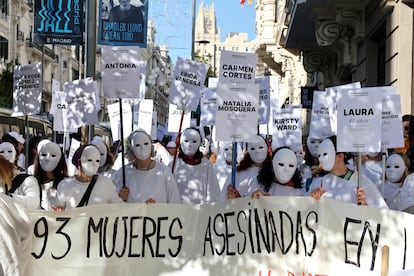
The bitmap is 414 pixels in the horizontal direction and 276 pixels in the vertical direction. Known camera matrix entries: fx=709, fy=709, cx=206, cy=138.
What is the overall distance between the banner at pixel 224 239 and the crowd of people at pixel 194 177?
217 mm

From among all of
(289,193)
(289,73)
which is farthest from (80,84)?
(289,73)

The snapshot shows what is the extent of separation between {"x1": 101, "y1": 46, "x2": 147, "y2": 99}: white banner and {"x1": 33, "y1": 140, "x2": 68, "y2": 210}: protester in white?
1524 millimetres

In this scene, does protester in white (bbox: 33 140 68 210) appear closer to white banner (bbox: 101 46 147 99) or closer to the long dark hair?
white banner (bbox: 101 46 147 99)

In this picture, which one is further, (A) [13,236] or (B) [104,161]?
(B) [104,161]

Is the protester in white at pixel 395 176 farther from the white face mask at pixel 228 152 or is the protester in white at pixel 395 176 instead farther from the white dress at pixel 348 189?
the white face mask at pixel 228 152

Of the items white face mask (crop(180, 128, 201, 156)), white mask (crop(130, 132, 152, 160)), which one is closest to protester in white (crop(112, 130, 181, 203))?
white mask (crop(130, 132, 152, 160))

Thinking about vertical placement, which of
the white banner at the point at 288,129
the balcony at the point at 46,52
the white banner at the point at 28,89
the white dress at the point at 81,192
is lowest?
the white dress at the point at 81,192

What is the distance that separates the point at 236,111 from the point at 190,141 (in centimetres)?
135

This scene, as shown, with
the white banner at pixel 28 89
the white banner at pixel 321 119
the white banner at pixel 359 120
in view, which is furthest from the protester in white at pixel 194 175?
the white banner at pixel 28 89

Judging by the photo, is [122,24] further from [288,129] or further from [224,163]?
[288,129]

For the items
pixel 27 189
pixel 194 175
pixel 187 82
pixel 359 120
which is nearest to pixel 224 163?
pixel 187 82

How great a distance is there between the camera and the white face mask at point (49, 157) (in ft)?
19.4

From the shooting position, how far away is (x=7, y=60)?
168 ft

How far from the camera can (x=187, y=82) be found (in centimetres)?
875
